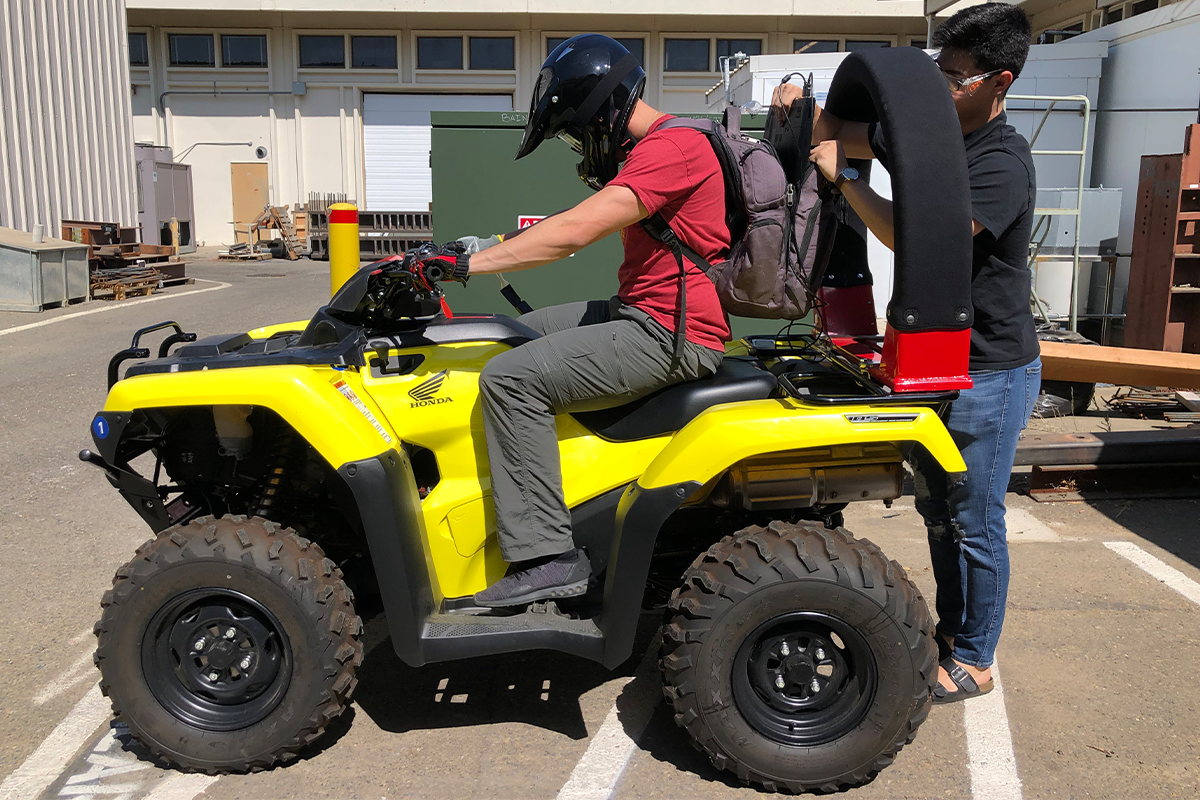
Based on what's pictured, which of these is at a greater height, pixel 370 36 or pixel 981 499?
pixel 370 36

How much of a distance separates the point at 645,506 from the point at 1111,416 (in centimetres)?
632

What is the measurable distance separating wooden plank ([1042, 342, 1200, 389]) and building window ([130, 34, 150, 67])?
29642 mm

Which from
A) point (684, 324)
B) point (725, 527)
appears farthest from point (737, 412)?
point (725, 527)

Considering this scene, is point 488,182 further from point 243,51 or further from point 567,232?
point 243,51

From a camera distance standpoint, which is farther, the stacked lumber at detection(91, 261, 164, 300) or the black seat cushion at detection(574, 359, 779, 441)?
the stacked lumber at detection(91, 261, 164, 300)

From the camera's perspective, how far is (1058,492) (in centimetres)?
579

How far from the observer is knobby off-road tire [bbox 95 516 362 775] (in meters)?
2.88

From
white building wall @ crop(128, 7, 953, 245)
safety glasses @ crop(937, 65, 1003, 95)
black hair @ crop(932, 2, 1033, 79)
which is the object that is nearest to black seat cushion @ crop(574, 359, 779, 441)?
safety glasses @ crop(937, 65, 1003, 95)

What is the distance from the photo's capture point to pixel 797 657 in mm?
2926

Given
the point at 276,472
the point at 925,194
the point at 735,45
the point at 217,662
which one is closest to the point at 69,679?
the point at 217,662

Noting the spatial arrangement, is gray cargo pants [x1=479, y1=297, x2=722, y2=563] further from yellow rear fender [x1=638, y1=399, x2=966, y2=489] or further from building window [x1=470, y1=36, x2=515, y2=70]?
building window [x1=470, y1=36, x2=515, y2=70]

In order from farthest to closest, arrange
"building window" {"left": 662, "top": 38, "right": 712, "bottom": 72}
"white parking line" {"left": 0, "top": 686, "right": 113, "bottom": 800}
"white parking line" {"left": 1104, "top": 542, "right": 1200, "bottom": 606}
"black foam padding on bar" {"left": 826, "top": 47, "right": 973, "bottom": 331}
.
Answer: "building window" {"left": 662, "top": 38, "right": 712, "bottom": 72} < "white parking line" {"left": 1104, "top": 542, "right": 1200, "bottom": 606} < "white parking line" {"left": 0, "top": 686, "right": 113, "bottom": 800} < "black foam padding on bar" {"left": 826, "top": 47, "right": 973, "bottom": 331}

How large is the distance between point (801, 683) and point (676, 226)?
1.44 m

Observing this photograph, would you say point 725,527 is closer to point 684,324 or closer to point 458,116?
point 684,324
